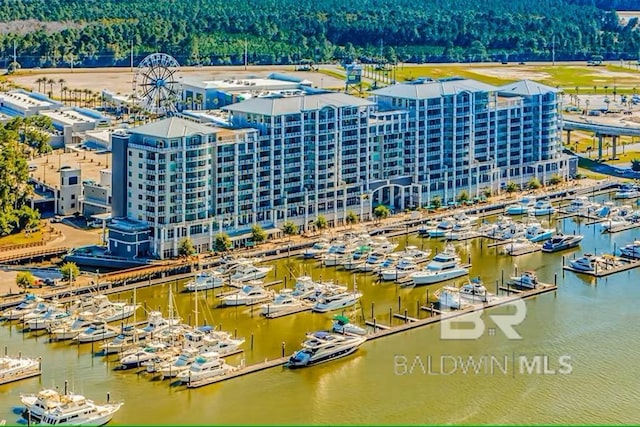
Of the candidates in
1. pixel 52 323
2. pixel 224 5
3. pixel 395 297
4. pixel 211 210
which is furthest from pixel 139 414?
pixel 224 5

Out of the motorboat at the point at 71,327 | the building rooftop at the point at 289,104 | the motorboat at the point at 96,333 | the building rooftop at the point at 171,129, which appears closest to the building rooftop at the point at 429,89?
the building rooftop at the point at 289,104

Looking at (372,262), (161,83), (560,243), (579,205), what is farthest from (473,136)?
(161,83)

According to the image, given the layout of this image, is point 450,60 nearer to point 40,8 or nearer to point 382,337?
point 40,8

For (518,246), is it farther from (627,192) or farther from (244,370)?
(244,370)

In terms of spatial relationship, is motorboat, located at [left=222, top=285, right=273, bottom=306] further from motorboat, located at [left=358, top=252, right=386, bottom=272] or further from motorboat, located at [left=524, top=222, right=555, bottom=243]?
motorboat, located at [left=524, top=222, right=555, bottom=243]

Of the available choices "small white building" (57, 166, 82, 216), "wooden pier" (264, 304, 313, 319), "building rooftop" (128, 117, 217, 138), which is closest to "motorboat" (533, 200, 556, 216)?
"building rooftop" (128, 117, 217, 138)
